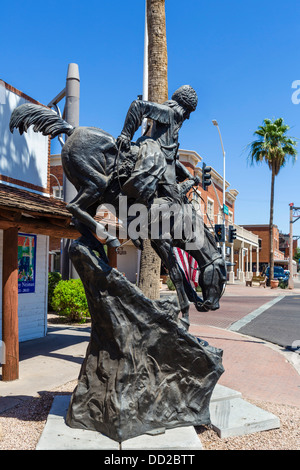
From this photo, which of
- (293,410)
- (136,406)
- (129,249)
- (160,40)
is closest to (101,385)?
(136,406)

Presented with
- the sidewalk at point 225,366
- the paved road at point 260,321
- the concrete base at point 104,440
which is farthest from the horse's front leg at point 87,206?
the paved road at point 260,321

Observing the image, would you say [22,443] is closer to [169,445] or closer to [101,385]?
[101,385]

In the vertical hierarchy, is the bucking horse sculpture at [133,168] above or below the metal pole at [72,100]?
below

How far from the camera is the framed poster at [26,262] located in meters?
9.45

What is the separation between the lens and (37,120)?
14.2 ft

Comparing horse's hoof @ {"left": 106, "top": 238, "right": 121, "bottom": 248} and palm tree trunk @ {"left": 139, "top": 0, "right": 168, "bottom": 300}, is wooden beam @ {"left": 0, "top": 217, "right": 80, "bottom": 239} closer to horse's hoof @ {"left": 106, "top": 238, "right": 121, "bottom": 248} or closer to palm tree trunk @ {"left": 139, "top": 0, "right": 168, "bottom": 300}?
palm tree trunk @ {"left": 139, "top": 0, "right": 168, "bottom": 300}

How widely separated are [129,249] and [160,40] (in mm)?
24626

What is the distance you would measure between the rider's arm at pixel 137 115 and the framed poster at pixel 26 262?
594 centimetres

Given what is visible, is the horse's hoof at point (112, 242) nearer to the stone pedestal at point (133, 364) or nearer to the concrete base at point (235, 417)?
the stone pedestal at point (133, 364)

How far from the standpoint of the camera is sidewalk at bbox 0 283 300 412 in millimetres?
6004

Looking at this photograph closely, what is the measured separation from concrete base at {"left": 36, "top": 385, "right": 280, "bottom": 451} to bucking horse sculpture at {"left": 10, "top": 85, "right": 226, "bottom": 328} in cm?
119

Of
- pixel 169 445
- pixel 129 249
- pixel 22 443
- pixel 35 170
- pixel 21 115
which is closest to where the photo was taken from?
pixel 169 445

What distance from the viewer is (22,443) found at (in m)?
3.97

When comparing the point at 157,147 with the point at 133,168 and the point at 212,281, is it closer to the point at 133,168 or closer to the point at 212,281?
the point at 133,168
